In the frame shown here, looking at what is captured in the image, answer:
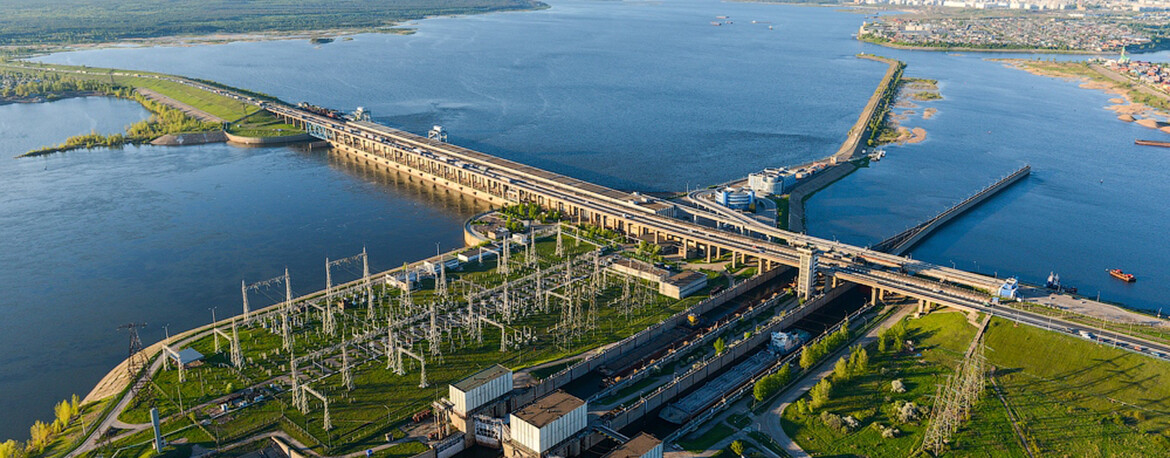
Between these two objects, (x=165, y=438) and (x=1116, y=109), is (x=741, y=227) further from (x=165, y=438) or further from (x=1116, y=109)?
(x=1116, y=109)

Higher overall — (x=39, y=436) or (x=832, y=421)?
(x=39, y=436)

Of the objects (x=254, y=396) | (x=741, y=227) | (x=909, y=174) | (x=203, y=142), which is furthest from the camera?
(x=203, y=142)

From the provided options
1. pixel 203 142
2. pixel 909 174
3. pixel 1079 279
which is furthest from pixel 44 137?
pixel 1079 279

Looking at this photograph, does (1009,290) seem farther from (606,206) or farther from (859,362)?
(606,206)

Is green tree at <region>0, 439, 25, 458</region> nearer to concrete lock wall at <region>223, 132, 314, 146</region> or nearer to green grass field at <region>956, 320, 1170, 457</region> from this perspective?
green grass field at <region>956, 320, 1170, 457</region>

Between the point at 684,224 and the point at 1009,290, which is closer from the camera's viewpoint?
the point at 1009,290

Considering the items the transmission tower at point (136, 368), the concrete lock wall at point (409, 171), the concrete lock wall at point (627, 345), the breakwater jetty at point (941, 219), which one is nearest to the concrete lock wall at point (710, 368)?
the concrete lock wall at point (627, 345)

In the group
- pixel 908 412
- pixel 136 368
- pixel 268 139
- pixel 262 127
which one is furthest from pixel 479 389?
pixel 262 127
